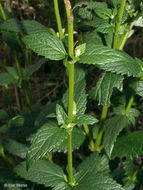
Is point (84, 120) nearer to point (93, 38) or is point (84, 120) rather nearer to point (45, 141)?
point (45, 141)

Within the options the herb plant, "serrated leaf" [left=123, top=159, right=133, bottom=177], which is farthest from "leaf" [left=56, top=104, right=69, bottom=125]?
"serrated leaf" [left=123, top=159, right=133, bottom=177]

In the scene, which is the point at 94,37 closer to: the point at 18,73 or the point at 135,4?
the point at 135,4

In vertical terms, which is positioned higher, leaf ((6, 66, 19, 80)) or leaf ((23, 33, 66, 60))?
leaf ((23, 33, 66, 60))

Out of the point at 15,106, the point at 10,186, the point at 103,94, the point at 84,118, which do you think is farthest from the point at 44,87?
the point at 84,118

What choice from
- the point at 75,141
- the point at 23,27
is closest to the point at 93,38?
the point at 23,27

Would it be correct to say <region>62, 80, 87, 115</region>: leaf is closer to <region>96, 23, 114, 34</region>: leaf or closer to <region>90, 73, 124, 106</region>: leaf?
<region>90, 73, 124, 106</region>: leaf
